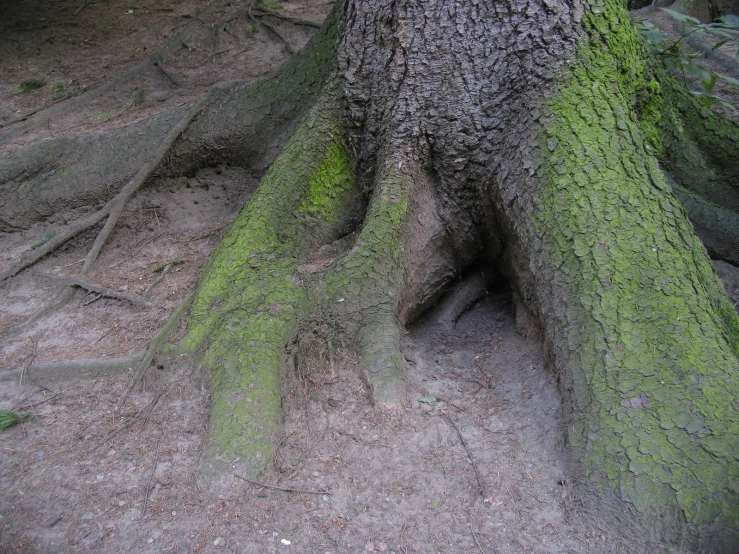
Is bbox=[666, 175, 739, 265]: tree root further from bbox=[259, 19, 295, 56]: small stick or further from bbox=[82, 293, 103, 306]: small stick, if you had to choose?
bbox=[259, 19, 295, 56]: small stick

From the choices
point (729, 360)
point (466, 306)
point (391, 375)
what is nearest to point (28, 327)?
point (391, 375)

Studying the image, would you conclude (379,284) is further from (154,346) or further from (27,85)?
(27,85)

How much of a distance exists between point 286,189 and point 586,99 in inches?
70.4

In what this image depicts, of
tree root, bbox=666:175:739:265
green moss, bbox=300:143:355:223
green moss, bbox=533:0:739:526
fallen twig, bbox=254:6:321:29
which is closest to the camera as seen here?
green moss, bbox=533:0:739:526

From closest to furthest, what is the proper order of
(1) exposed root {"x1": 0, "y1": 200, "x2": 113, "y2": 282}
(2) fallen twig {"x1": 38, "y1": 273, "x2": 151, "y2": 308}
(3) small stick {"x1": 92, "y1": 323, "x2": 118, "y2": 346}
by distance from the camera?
1. (3) small stick {"x1": 92, "y1": 323, "x2": 118, "y2": 346}
2. (2) fallen twig {"x1": 38, "y1": 273, "x2": 151, "y2": 308}
3. (1) exposed root {"x1": 0, "y1": 200, "x2": 113, "y2": 282}

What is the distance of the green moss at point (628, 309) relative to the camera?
228cm

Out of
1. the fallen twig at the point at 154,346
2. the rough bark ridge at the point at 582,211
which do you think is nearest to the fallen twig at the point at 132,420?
the fallen twig at the point at 154,346

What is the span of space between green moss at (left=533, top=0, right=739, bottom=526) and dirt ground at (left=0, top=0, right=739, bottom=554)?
0.25m

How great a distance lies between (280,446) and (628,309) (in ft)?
5.48

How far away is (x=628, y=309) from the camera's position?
2619 mm

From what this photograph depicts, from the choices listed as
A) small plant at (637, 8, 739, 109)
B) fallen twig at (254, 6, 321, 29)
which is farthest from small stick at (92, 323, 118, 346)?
fallen twig at (254, 6, 321, 29)

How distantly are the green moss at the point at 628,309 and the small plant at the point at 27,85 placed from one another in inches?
244

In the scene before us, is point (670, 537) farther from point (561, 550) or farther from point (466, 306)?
point (466, 306)

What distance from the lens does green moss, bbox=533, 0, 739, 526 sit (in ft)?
7.47
